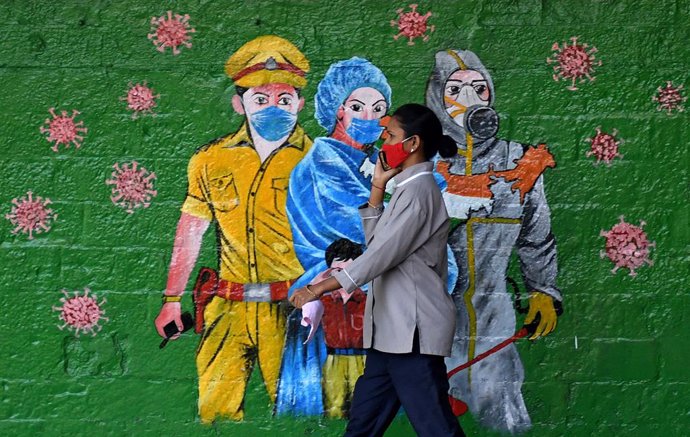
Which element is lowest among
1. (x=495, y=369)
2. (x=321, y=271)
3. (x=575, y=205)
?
(x=495, y=369)

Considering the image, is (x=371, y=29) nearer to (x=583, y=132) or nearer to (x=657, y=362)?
(x=583, y=132)

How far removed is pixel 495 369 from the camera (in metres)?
4.66

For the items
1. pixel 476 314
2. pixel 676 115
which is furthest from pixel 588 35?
pixel 476 314

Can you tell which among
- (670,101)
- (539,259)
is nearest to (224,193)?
(539,259)

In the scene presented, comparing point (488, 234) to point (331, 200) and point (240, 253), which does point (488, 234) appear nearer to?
point (331, 200)

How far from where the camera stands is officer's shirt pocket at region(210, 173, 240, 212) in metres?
4.66

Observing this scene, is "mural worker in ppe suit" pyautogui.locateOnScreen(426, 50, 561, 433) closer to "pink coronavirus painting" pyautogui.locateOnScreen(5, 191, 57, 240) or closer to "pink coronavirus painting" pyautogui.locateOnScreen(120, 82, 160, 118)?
"pink coronavirus painting" pyautogui.locateOnScreen(120, 82, 160, 118)

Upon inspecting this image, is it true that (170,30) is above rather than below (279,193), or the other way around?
above

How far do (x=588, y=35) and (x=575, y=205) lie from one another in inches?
33.7

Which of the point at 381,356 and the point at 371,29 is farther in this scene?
the point at 371,29

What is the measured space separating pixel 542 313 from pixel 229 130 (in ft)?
5.91

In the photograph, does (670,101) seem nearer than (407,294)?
No

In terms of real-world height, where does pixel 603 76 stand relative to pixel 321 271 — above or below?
above

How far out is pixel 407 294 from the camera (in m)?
3.72
